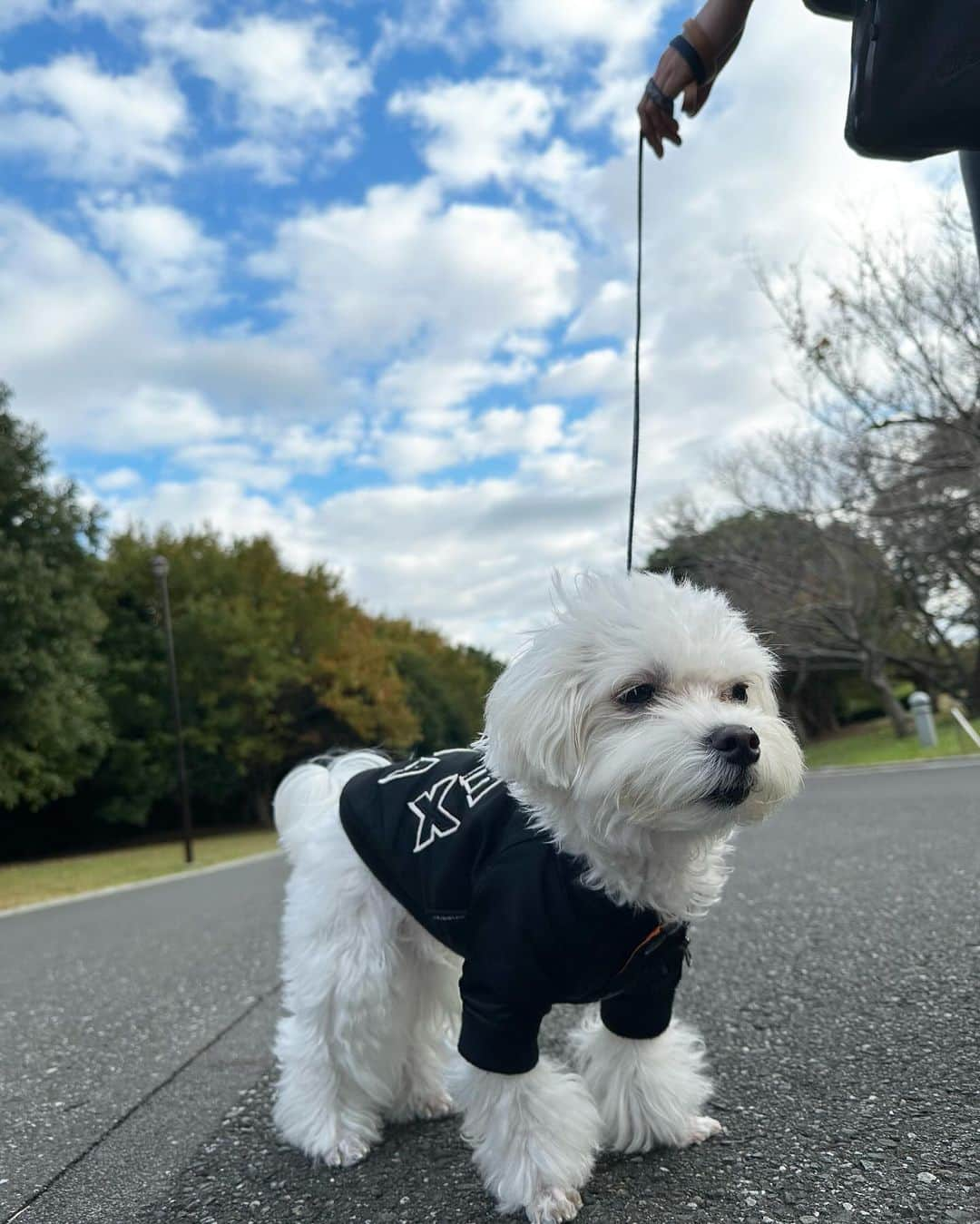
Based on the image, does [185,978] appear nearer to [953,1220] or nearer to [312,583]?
[953,1220]

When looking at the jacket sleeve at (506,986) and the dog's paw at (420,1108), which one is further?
the dog's paw at (420,1108)

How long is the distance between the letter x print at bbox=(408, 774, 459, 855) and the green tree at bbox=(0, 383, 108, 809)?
2243cm

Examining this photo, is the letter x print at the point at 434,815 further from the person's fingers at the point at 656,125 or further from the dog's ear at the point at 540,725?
the person's fingers at the point at 656,125

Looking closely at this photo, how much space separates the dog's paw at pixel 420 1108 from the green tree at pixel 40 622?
2222cm

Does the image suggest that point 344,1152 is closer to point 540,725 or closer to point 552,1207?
point 552,1207

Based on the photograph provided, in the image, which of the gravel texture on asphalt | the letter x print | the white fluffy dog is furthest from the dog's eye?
the gravel texture on asphalt

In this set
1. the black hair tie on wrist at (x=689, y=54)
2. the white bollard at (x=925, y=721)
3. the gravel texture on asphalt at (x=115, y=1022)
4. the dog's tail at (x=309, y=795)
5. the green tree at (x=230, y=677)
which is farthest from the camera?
the green tree at (x=230, y=677)

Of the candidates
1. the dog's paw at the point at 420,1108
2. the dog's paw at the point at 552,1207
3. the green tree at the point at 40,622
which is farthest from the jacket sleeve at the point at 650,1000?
the green tree at the point at 40,622

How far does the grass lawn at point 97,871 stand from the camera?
544 inches

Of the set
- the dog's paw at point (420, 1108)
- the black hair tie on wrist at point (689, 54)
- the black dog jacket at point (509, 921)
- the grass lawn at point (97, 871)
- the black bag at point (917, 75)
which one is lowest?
the grass lawn at point (97, 871)

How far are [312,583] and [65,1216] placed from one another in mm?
34982

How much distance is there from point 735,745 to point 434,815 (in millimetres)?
924

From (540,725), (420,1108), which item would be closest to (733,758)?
(540,725)

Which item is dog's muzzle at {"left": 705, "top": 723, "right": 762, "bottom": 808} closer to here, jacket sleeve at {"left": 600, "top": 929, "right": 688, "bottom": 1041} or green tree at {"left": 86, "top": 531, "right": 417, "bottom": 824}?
jacket sleeve at {"left": 600, "top": 929, "right": 688, "bottom": 1041}
